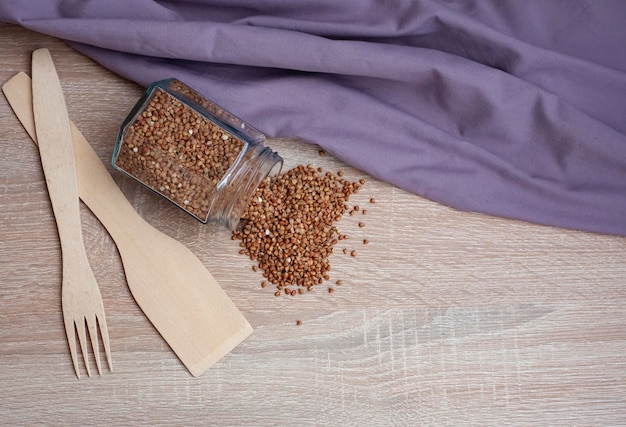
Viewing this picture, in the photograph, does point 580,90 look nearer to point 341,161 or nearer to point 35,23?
point 341,161

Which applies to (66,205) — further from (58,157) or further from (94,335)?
(94,335)

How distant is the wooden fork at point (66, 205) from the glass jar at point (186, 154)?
118mm

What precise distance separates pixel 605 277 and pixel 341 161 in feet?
1.54

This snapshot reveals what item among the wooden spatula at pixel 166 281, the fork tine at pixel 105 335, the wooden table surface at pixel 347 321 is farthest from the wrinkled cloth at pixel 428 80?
the fork tine at pixel 105 335

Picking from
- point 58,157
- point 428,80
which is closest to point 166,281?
point 58,157

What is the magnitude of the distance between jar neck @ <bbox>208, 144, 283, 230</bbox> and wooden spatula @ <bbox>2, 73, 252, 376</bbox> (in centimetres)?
10

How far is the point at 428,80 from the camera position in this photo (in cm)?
110

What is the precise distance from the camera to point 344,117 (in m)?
1.11

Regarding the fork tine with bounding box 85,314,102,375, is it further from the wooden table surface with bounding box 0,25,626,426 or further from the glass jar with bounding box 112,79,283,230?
the glass jar with bounding box 112,79,283,230

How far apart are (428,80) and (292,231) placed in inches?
12.7

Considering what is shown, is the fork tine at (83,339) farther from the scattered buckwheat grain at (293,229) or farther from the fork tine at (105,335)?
the scattered buckwheat grain at (293,229)

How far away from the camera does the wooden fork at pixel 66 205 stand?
1.06 metres

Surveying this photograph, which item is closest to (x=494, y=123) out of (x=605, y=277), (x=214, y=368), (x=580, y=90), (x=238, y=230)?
(x=580, y=90)

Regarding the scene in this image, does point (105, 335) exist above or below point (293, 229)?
below
